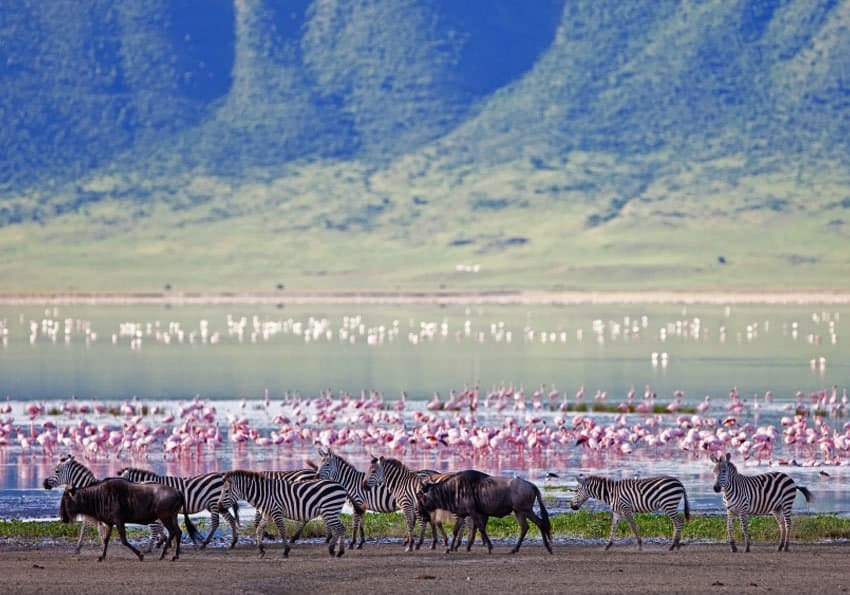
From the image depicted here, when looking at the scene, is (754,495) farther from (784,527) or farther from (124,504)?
(124,504)

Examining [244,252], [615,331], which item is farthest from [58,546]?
[244,252]

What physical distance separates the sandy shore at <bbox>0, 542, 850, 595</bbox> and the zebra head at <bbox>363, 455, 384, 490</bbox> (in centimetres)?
60

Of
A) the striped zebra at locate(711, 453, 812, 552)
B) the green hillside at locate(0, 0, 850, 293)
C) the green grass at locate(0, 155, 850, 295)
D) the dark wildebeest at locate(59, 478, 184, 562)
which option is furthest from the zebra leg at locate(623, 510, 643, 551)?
the green grass at locate(0, 155, 850, 295)

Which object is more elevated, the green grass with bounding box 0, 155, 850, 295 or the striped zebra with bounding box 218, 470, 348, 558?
the green grass with bounding box 0, 155, 850, 295

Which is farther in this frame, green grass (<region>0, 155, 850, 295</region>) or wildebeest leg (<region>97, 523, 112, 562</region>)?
green grass (<region>0, 155, 850, 295</region>)

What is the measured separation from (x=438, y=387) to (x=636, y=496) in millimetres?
23593

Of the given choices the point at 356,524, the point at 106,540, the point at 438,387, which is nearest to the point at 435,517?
the point at 356,524

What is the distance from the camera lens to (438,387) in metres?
41.0

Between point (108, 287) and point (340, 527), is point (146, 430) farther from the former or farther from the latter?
point (108, 287)

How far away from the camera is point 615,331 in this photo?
6569cm

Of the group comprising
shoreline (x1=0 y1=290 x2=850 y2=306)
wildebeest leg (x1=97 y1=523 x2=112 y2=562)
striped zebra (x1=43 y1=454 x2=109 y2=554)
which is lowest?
wildebeest leg (x1=97 y1=523 x2=112 y2=562)

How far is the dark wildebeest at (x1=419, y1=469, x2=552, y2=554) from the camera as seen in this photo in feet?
55.4

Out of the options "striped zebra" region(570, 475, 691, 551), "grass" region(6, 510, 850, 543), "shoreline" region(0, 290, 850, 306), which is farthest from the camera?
"shoreline" region(0, 290, 850, 306)

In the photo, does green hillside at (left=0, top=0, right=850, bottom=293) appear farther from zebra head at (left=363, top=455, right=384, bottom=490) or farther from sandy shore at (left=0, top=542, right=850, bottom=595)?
sandy shore at (left=0, top=542, right=850, bottom=595)
